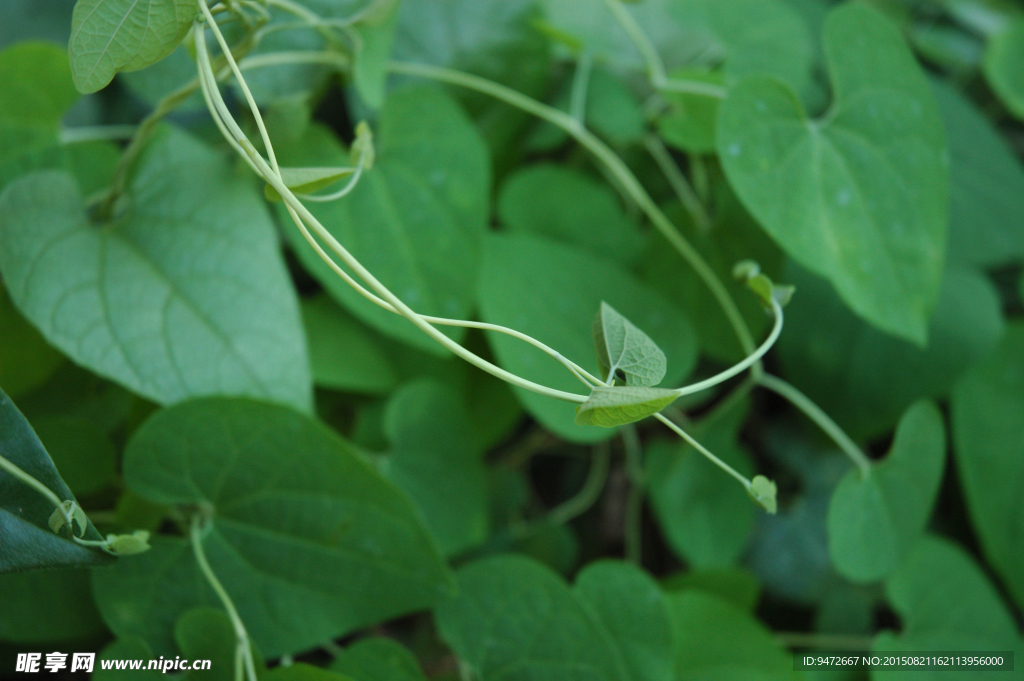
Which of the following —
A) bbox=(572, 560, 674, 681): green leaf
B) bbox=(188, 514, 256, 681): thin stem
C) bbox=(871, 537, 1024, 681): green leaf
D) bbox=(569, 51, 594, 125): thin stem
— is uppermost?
bbox=(569, 51, 594, 125): thin stem

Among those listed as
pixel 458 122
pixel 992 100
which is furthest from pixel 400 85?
pixel 992 100

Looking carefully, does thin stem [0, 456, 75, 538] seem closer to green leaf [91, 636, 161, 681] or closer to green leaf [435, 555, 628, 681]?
green leaf [91, 636, 161, 681]

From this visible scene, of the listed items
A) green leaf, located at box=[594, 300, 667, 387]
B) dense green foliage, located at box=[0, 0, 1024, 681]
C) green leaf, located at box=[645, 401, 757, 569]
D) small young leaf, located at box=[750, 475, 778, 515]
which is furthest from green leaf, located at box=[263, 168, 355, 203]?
green leaf, located at box=[645, 401, 757, 569]

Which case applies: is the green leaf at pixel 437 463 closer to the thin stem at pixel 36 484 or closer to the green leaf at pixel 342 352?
the green leaf at pixel 342 352

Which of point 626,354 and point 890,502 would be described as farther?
point 890,502

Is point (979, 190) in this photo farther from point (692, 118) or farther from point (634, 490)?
point (634, 490)

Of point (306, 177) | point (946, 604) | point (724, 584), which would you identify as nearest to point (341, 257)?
point (306, 177)

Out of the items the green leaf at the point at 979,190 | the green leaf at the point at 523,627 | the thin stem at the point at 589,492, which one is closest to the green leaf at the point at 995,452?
the green leaf at the point at 979,190
